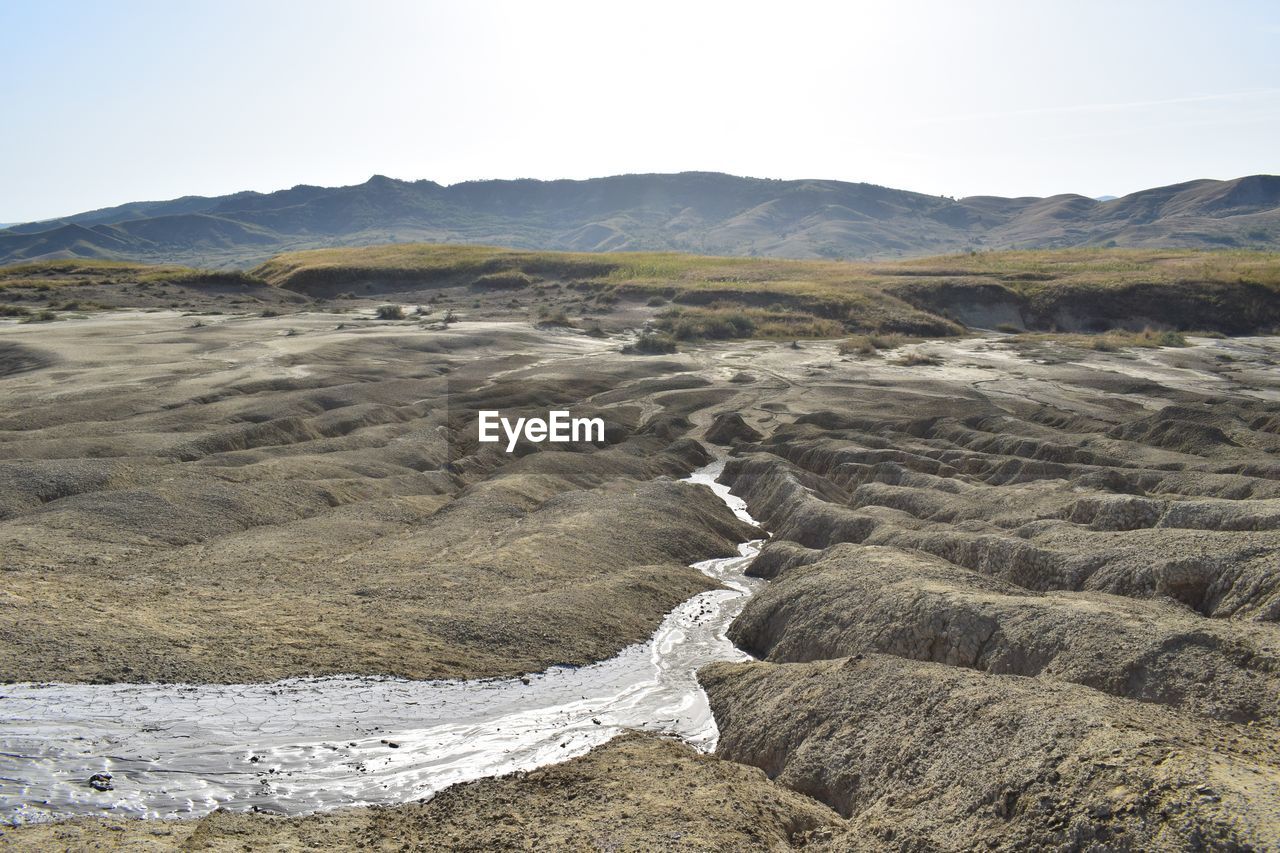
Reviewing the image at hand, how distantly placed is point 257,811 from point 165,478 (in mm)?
15518

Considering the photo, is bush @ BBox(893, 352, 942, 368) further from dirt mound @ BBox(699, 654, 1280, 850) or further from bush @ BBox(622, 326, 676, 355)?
dirt mound @ BBox(699, 654, 1280, 850)

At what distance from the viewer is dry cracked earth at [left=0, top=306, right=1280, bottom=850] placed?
30.8 ft

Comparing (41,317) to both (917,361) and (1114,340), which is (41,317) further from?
(1114,340)

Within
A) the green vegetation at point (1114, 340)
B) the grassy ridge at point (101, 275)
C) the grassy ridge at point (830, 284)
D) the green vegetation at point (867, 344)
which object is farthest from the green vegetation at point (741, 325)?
the grassy ridge at point (101, 275)

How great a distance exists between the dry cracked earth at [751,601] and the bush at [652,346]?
49.8 feet

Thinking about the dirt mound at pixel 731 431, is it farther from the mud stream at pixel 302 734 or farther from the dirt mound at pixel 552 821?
the dirt mound at pixel 552 821

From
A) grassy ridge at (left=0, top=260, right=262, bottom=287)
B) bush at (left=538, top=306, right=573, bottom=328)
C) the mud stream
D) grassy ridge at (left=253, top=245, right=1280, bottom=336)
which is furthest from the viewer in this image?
grassy ridge at (left=0, top=260, right=262, bottom=287)

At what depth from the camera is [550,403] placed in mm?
38281

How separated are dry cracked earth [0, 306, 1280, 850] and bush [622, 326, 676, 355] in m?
15.2

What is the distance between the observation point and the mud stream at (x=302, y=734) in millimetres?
9945

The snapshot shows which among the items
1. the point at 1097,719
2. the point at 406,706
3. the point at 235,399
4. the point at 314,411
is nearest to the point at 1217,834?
the point at 1097,719

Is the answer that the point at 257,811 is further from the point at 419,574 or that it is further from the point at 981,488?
the point at 981,488

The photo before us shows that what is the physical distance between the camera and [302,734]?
11805 mm

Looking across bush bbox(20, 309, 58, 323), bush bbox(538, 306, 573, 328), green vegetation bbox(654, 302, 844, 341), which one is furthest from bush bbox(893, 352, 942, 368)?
bush bbox(20, 309, 58, 323)
